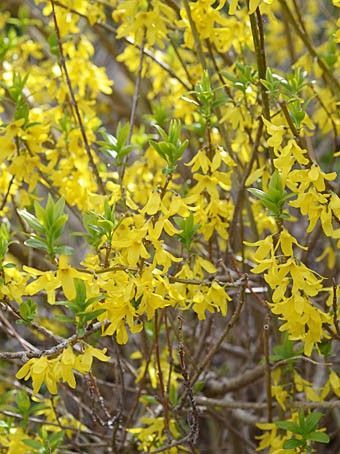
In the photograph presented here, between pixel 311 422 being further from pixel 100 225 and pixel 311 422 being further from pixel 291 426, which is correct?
pixel 100 225

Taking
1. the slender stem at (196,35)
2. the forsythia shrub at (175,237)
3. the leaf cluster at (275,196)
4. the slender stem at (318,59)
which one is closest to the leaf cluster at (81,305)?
the forsythia shrub at (175,237)

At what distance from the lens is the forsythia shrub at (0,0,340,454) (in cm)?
156

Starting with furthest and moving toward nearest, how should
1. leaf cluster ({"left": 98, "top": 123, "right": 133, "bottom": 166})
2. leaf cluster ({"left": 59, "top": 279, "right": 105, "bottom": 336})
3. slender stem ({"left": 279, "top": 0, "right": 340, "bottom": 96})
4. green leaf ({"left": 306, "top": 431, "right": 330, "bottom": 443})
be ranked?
slender stem ({"left": 279, "top": 0, "right": 340, "bottom": 96}), leaf cluster ({"left": 98, "top": 123, "right": 133, "bottom": 166}), green leaf ({"left": 306, "top": 431, "right": 330, "bottom": 443}), leaf cluster ({"left": 59, "top": 279, "right": 105, "bottom": 336})

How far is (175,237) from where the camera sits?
185 centimetres

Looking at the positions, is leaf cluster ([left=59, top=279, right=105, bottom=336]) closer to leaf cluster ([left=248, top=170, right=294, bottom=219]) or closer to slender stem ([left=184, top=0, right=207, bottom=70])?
leaf cluster ([left=248, top=170, right=294, bottom=219])

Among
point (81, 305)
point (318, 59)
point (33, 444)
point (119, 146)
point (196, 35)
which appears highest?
point (318, 59)

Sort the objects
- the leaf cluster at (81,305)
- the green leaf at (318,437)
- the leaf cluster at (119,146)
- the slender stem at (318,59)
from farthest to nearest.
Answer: the slender stem at (318,59) < the leaf cluster at (119,146) < the green leaf at (318,437) < the leaf cluster at (81,305)

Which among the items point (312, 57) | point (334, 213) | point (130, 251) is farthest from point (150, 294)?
point (312, 57)

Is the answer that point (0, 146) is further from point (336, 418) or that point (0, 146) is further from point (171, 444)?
point (336, 418)

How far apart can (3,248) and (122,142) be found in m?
0.44

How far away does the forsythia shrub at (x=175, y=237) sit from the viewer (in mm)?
1563

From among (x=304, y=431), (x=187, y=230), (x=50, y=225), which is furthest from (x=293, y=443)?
(x=50, y=225)

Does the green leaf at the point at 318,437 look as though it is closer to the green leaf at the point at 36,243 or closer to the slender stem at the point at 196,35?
the green leaf at the point at 36,243

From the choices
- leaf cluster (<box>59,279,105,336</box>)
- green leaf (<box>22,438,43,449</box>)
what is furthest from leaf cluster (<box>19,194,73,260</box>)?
green leaf (<box>22,438,43,449</box>)
